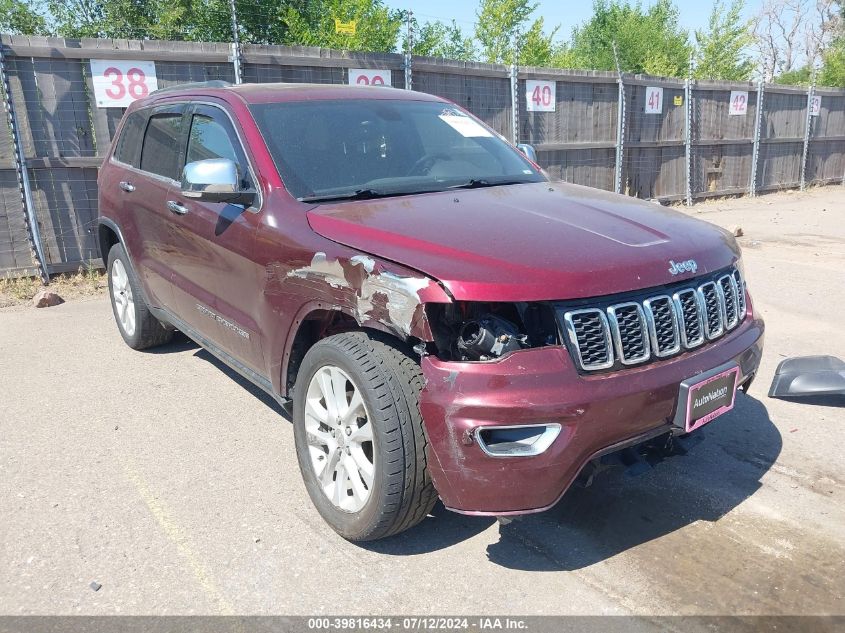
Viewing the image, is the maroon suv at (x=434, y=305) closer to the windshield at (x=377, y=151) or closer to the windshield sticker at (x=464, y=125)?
the windshield at (x=377, y=151)

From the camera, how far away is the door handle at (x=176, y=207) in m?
4.10

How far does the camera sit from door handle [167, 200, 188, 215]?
4102mm

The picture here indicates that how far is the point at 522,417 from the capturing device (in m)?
2.41

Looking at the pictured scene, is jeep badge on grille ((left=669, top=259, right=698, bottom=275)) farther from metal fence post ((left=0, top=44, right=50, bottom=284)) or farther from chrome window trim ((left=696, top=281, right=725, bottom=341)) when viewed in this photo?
metal fence post ((left=0, top=44, right=50, bottom=284))

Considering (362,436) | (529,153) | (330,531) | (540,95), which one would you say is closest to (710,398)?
(362,436)

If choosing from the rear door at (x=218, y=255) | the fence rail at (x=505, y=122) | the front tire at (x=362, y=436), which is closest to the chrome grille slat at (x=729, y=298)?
the front tire at (x=362, y=436)

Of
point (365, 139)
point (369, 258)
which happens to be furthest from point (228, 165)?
point (369, 258)

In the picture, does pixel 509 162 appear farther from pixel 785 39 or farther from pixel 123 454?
pixel 785 39

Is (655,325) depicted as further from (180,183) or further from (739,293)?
(180,183)

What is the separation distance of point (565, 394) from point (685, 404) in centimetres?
56

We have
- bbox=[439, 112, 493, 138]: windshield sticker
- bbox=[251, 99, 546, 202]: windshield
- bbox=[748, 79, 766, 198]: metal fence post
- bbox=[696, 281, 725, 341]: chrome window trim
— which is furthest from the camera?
bbox=[748, 79, 766, 198]: metal fence post

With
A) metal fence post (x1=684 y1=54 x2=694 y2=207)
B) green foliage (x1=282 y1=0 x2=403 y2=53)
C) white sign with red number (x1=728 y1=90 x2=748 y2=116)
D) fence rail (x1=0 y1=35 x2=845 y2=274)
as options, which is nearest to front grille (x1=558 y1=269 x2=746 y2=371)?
fence rail (x1=0 y1=35 x2=845 y2=274)

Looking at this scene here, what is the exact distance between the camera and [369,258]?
2.74m

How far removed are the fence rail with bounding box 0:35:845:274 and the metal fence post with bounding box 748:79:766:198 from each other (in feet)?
0.11
